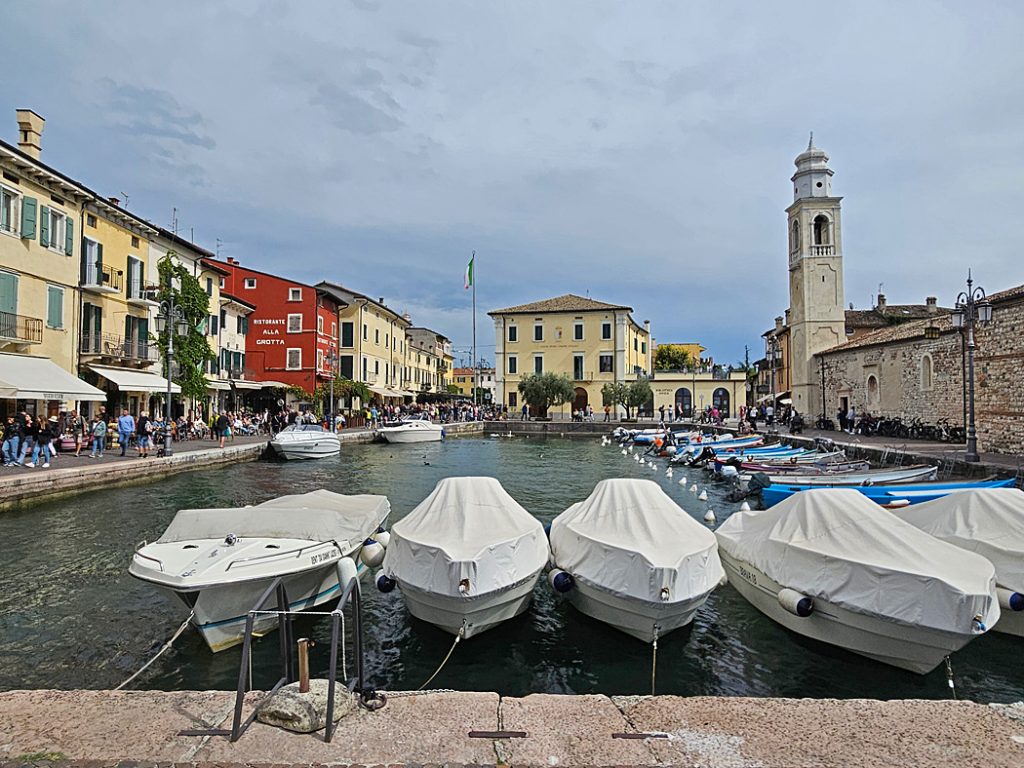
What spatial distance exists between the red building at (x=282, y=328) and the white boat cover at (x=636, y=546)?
41.3 metres

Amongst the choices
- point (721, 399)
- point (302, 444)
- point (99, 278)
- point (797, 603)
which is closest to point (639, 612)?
point (797, 603)

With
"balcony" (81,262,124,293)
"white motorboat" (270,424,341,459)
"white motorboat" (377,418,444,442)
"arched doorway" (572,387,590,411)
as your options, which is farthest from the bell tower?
"balcony" (81,262,124,293)

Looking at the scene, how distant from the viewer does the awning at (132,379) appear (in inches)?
1065

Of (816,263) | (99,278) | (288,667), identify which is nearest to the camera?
(288,667)

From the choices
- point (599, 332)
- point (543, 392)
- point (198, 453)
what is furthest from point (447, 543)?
point (599, 332)

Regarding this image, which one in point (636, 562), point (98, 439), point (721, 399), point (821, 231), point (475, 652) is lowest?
point (475, 652)

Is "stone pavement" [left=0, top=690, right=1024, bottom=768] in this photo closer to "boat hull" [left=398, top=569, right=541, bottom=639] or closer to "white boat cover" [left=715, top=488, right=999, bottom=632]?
"white boat cover" [left=715, top=488, right=999, bottom=632]

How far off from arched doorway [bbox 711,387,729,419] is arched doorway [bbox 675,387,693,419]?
2.18 meters

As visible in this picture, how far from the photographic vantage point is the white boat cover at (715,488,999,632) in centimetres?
629

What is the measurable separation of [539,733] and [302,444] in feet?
95.2

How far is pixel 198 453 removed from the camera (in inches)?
1008

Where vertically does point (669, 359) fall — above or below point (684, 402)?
above

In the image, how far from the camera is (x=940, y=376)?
31.1m

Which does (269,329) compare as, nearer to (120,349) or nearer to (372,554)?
(120,349)
